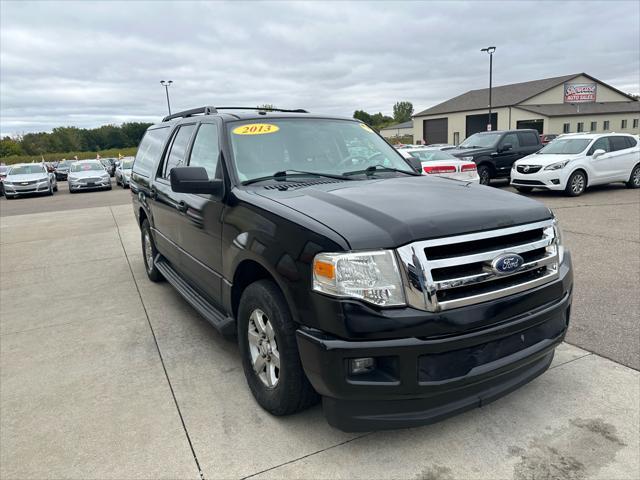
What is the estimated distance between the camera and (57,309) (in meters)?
5.16

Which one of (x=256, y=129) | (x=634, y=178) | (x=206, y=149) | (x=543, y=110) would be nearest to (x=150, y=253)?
(x=206, y=149)

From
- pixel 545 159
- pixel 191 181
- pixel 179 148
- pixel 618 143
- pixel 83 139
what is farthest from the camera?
pixel 83 139

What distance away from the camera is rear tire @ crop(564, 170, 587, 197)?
40.5ft

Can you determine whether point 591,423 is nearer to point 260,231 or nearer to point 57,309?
point 260,231

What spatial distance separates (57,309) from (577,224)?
8416mm

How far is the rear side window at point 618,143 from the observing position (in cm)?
1335

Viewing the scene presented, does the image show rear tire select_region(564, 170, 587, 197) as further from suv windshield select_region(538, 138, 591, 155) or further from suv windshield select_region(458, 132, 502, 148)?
suv windshield select_region(458, 132, 502, 148)

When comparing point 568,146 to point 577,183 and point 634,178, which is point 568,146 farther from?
point 634,178

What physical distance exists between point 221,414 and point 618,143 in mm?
14462

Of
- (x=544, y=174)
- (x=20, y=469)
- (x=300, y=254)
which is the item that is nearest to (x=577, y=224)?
(x=544, y=174)

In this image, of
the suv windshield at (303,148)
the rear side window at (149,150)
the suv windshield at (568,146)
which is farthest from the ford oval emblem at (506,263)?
the suv windshield at (568,146)

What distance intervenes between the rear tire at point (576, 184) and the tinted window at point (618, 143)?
67.4 inches

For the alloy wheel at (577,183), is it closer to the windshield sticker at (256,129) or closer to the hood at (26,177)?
the windshield sticker at (256,129)

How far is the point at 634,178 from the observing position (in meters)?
13.8
